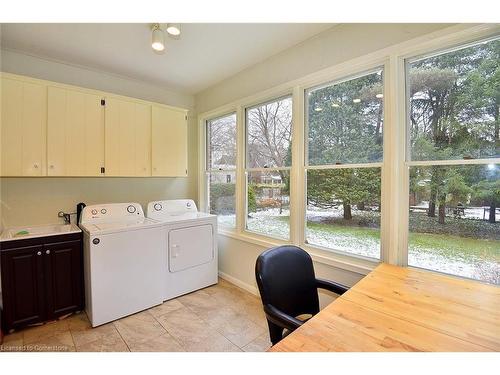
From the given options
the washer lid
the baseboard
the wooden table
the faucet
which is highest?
the faucet

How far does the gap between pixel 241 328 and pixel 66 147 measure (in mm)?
2537

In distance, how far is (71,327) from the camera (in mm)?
2158

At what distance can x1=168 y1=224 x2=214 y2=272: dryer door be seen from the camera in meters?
2.67

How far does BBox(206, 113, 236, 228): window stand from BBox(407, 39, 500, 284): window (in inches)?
82.6

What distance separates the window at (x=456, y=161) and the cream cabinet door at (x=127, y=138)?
2.81 metres

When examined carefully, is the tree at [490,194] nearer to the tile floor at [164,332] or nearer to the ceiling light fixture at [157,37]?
the tile floor at [164,332]

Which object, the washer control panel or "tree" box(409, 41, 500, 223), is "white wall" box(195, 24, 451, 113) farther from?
the washer control panel

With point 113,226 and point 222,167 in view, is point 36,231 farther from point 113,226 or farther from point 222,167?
point 222,167

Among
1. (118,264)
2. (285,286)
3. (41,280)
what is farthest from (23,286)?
(285,286)

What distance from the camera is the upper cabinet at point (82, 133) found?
218 centimetres

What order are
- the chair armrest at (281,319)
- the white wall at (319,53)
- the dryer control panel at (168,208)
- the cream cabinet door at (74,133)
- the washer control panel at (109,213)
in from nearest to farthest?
the chair armrest at (281,319) → the white wall at (319,53) → the cream cabinet door at (74,133) → the washer control panel at (109,213) → the dryer control panel at (168,208)

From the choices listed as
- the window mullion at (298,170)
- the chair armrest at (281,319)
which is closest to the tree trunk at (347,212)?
the window mullion at (298,170)

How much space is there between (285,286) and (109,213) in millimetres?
2194

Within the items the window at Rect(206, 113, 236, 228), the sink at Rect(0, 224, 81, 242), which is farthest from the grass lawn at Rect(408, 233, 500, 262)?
the sink at Rect(0, 224, 81, 242)
